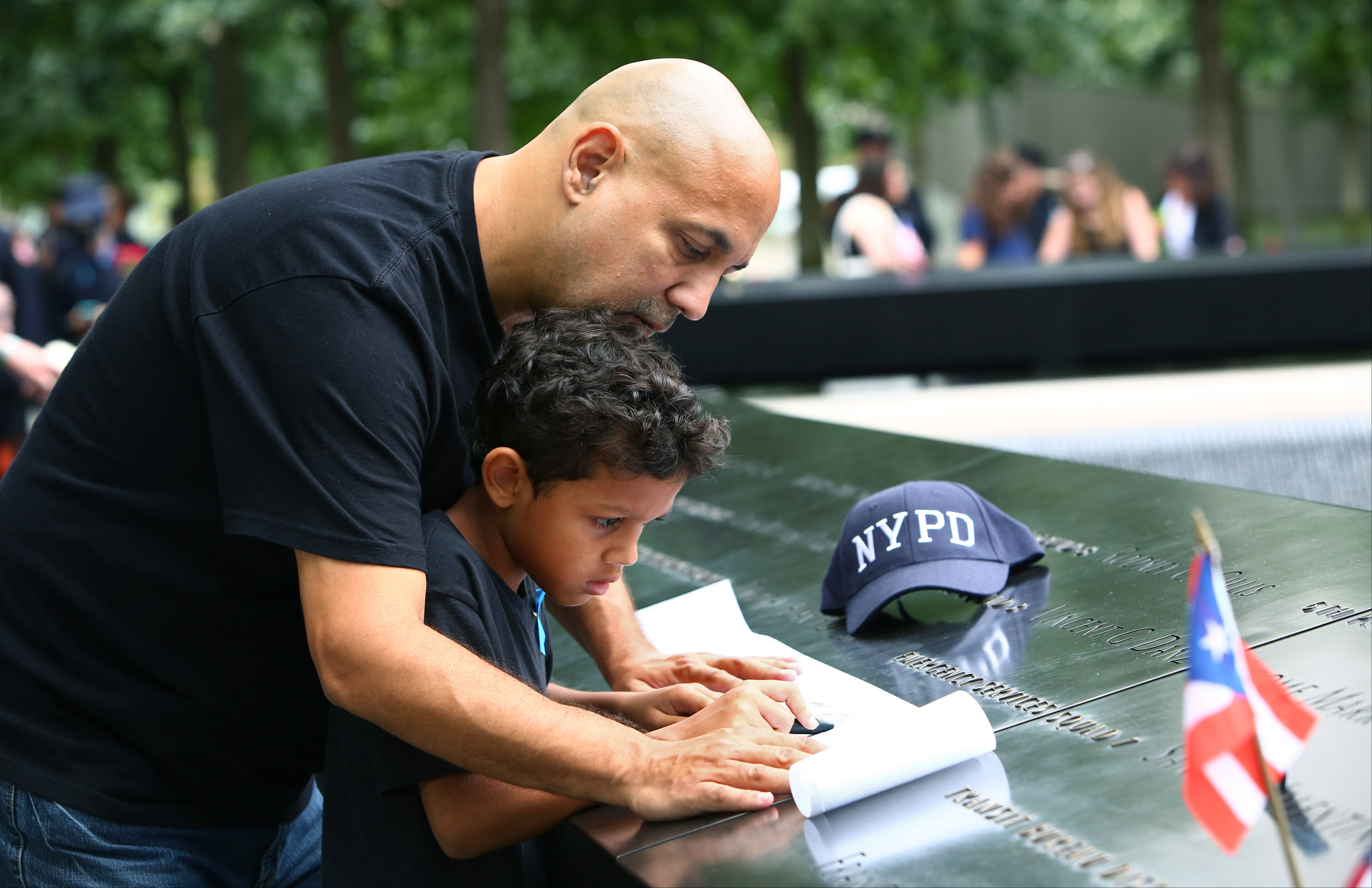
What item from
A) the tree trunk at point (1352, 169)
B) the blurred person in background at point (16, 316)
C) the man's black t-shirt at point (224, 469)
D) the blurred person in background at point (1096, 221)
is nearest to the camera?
the man's black t-shirt at point (224, 469)

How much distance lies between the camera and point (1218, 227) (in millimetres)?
9977

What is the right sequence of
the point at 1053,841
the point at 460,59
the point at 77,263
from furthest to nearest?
the point at 460,59 → the point at 77,263 → the point at 1053,841

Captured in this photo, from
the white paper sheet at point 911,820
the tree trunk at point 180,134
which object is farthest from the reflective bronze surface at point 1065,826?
the tree trunk at point 180,134

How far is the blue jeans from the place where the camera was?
201 centimetres

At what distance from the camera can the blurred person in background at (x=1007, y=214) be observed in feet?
31.3

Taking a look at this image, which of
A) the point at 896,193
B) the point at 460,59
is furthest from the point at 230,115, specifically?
the point at 896,193

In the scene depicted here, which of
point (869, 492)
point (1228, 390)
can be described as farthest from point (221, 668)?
point (1228, 390)

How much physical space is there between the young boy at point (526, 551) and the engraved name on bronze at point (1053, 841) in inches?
11.6

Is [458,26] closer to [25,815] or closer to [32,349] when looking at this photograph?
[32,349]

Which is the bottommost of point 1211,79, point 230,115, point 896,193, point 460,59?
point 896,193

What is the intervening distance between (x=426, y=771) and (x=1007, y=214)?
849cm

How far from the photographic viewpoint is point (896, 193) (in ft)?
30.9

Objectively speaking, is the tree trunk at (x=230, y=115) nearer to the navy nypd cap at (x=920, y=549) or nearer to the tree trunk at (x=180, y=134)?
the tree trunk at (x=180, y=134)

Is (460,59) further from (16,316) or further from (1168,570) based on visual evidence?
(1168,570)
